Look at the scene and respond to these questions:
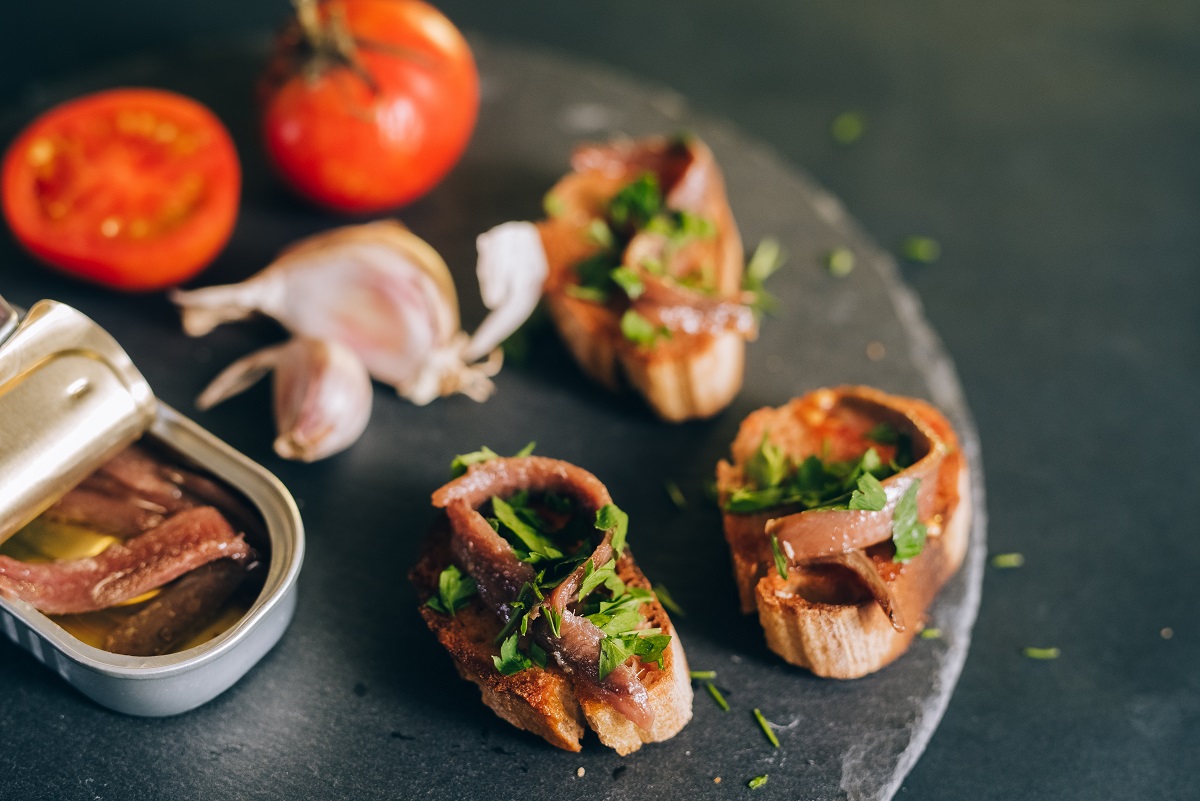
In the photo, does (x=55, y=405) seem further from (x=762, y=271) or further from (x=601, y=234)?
(x=762, y=271)

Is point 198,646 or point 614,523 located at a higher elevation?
point 614,523

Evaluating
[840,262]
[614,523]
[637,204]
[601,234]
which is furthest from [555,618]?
[840,262]

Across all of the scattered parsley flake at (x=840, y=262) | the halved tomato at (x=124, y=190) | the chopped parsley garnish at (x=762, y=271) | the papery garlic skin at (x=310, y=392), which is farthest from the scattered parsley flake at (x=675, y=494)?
the halved tomato at (x=124, y=190)

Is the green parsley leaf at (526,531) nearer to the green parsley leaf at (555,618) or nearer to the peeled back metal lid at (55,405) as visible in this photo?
the green parsley leaf at (555,618)

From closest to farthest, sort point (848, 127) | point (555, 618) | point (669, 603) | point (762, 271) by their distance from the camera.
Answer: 1. point (555, 618)
2. point (669, 603)
3. point (762, 271)
4. point (848, 127)

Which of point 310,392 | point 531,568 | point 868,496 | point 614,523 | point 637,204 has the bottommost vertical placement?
point 310,392

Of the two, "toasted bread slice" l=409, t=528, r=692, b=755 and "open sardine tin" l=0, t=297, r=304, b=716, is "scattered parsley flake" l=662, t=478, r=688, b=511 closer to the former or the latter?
"toasted bread slice" l=409, t=528, r=692, b=755

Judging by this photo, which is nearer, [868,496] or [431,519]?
[868,496]
